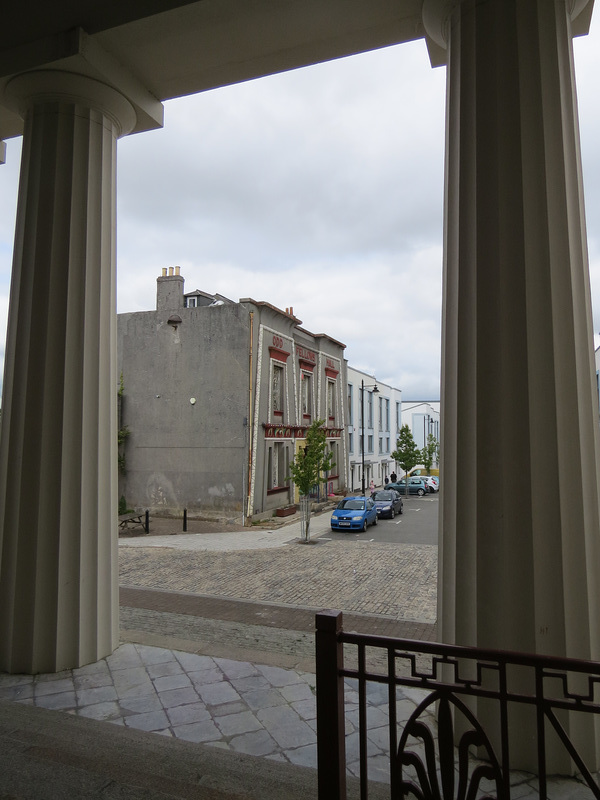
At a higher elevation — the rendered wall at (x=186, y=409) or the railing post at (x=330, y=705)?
the rendered wall at (x=186, y=409)

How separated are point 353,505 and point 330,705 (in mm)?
15253

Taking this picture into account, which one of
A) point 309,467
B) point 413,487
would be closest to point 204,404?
point 309,467

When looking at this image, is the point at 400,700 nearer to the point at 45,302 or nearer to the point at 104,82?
the point at 45,302

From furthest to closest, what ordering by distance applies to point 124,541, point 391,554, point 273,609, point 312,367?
point 312,367 → point 124,541 → point 391,554 → point 273,609

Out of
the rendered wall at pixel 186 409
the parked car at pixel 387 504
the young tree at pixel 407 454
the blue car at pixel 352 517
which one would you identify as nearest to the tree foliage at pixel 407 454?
the young tree at pixel 407 454

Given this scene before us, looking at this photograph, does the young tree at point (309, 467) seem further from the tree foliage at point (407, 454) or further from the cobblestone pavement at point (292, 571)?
the tree foliage at point (407, 454)

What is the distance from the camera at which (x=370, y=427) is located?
32.4 m

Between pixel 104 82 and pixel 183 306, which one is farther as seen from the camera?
pixel 183 306

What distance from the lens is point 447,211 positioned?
11.1 feet

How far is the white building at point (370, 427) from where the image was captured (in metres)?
29.0

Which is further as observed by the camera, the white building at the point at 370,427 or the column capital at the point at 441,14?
the white building at the point at 370,427

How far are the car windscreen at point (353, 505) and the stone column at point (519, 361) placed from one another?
13965 mm

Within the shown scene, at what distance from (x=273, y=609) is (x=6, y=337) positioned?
4980 mm

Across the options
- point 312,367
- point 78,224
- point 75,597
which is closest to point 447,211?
point 78,224
